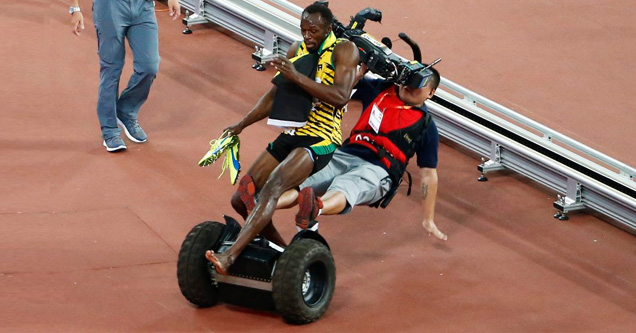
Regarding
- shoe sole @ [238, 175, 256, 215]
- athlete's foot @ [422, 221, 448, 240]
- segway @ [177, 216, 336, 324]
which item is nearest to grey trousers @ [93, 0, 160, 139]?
shoe sole @ [238, 175, 256, 215]

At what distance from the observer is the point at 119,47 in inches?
342

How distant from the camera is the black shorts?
23.4ft

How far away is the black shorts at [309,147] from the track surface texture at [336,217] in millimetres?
800

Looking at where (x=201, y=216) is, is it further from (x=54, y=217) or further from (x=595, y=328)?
(x=595, y=328)

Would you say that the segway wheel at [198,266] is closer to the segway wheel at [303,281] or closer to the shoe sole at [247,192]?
the shoe sole at [247,192]

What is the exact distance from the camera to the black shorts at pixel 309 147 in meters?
7.12

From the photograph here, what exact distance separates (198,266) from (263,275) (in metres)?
0.38

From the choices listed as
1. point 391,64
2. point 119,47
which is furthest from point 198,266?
point 119,47

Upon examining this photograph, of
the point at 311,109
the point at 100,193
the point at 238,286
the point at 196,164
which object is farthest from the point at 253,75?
the point at 238,286

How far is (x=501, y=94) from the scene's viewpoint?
9883mm

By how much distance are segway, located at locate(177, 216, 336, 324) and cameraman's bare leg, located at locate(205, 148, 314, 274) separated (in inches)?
2.9

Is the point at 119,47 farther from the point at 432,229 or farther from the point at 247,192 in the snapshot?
the point at 432,229

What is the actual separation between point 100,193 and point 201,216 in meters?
0.78

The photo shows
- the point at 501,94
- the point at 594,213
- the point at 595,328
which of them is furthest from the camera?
the point at 501,94
